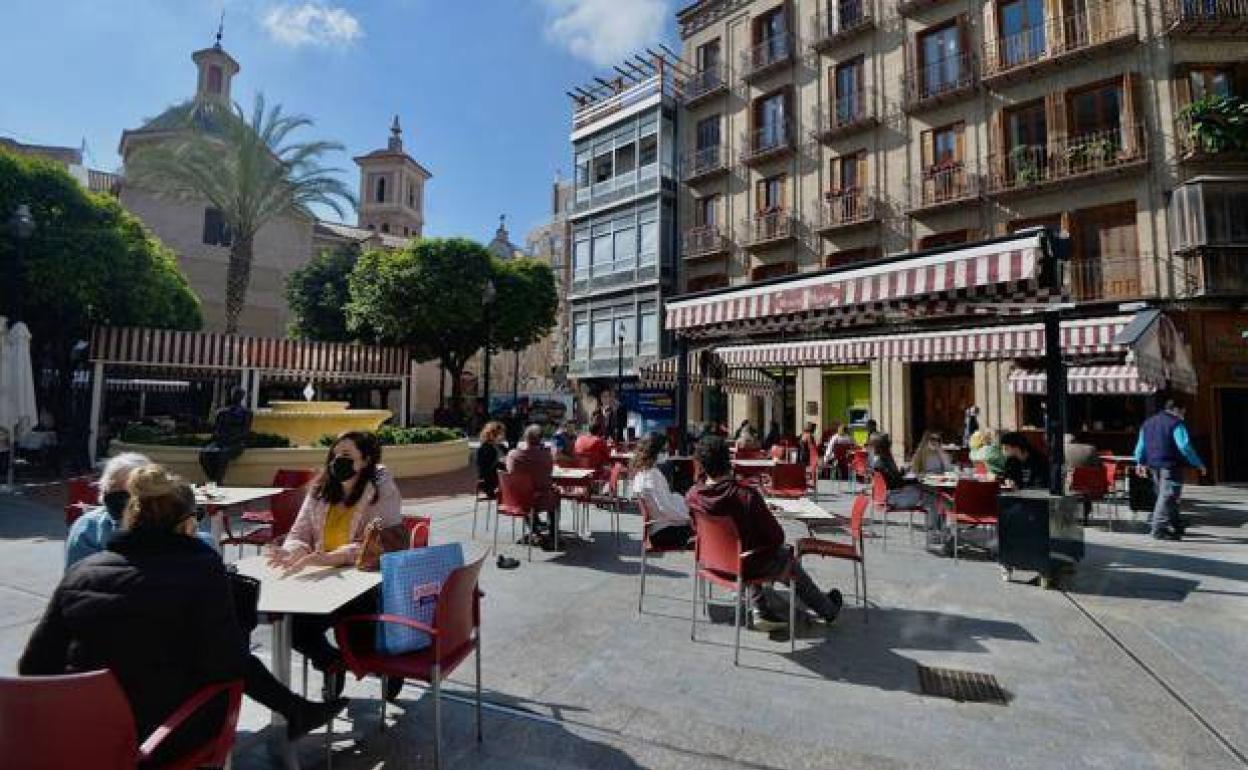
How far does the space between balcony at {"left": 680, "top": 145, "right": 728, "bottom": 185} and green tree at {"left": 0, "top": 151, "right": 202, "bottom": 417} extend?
19.1 metres

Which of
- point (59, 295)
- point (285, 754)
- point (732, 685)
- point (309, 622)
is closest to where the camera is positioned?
point (285, 754)

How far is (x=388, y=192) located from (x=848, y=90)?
50.4 metres

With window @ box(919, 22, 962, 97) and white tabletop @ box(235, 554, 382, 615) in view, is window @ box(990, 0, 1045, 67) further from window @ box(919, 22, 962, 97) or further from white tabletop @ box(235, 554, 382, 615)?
white tabletop @ box(235, 554, 382, 615)

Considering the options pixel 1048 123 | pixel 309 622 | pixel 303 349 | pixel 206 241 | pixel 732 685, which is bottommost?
pixel 732 685

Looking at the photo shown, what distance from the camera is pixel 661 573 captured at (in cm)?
663

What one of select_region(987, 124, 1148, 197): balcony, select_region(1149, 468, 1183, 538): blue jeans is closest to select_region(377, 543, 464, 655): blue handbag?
select_region(1149, 468, 1183, 538): blue jeans

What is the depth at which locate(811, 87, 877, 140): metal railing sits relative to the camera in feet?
68.0

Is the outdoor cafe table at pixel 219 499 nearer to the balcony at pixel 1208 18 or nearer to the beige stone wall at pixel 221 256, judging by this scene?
the balcony at pixel 1208 18

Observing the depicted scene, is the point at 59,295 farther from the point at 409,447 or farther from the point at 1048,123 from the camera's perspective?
the point at 1048,123

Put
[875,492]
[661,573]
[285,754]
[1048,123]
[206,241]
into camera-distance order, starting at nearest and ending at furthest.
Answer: [285,754] → [661,573] → [875,492] → [1048,123] → [206,241]

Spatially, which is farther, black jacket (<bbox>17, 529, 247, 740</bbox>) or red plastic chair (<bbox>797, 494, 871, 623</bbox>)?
red plastic chair (<bbox>797, 494, 871, 623</bbox>)

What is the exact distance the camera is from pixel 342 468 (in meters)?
4.07

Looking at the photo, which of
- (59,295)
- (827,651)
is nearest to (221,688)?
(827,651)

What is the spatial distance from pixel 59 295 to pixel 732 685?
17.4 meters
